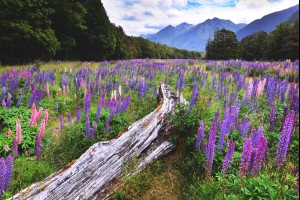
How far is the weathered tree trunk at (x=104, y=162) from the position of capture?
376 cm

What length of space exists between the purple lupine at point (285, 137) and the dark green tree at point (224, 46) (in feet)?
150

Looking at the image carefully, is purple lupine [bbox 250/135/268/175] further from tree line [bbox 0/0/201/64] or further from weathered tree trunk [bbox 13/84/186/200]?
tree line [bbox 0/0/201/64]

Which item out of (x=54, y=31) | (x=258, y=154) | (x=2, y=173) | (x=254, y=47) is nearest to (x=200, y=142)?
(x=258, y=154)

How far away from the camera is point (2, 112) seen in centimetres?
608

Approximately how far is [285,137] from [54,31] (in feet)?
92.1

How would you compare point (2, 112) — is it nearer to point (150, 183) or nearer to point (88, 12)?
point (150, 183)

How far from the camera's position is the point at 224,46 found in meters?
47.4

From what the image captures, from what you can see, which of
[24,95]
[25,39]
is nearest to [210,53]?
[25,39]

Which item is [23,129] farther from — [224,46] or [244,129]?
[224,46]

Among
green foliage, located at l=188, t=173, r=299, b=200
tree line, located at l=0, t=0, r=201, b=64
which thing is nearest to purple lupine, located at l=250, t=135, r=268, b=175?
green foliage, located at l=188, t=173, r=299, b=200

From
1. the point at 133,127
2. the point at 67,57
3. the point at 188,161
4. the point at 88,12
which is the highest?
the point at 88,12

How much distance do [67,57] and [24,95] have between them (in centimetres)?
2231

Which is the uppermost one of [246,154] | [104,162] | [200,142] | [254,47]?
[254,47]

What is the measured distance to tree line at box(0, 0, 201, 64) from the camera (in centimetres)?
1945
